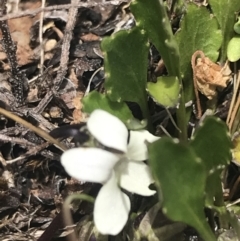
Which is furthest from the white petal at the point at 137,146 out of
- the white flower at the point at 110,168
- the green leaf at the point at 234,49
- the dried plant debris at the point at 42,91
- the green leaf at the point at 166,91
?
the green leaf at the point at 234,49

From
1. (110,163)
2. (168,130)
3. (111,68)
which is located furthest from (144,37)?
(110,163)

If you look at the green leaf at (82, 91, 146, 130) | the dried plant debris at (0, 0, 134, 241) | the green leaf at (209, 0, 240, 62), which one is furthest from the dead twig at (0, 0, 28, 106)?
the green leaf at (209, 0, 240, 62)

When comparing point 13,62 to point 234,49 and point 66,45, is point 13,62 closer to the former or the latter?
point 66,45

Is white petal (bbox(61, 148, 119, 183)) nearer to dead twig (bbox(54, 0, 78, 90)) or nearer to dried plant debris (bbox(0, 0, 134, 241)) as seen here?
dried plant debris (bbox(0, 0, 134, 241))

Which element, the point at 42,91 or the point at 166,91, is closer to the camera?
the point at 166,91

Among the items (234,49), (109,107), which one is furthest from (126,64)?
(234,49)

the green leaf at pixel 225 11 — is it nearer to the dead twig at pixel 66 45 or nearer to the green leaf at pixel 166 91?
the green leaf at pixel 166 91

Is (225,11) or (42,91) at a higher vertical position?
(225,11)
